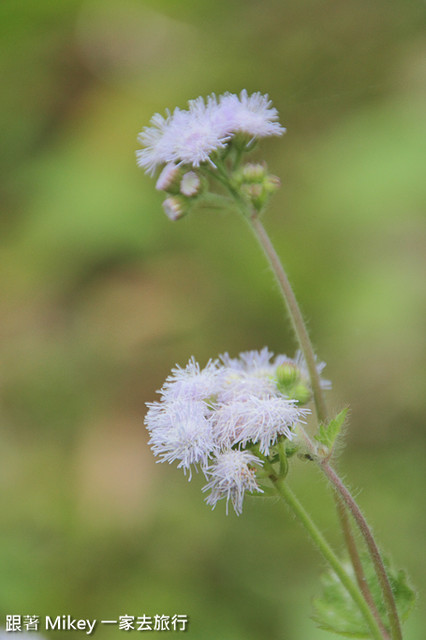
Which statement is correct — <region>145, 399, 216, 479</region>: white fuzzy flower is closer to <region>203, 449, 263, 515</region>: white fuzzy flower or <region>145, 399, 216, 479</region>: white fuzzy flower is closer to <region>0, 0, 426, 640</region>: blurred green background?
<region>203, 449, 263, 515</region>: white fuzzy flower

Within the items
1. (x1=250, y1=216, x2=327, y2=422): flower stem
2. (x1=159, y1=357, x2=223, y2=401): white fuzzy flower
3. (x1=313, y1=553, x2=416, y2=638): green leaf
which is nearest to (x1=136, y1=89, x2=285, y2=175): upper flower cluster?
(x1=250, y1=216, x2=327, y2=422): flower stem

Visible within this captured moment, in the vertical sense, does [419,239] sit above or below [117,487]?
above

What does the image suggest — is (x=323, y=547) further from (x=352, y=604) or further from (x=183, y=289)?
(x=183, y=289)

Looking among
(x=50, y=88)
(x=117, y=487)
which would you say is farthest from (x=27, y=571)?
(x=50, y=88)

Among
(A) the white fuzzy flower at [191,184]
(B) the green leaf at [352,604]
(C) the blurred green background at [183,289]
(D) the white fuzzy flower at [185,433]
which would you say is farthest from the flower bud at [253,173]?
(C) the blurred green background at [183,289]

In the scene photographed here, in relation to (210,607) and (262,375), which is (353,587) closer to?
(262,375)

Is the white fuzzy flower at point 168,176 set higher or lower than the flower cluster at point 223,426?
higher

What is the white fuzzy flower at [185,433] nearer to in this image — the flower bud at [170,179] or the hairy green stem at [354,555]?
the hairy green stem at [354,555]
